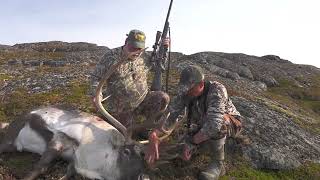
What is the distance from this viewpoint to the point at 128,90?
12.5 meters

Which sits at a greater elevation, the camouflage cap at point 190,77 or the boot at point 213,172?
the camouflage cap at point 190,77

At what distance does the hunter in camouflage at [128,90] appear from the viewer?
12258 mm

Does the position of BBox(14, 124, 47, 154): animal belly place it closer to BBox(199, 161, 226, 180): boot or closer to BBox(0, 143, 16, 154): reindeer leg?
BBox(0, 143, 16, 154): reindeer leg

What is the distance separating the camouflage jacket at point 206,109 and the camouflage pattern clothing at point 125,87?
1.33 metres

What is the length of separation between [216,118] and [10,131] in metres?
4.93

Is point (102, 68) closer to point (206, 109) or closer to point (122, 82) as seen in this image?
point (122, 82)

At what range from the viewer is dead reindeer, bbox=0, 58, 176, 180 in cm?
1033

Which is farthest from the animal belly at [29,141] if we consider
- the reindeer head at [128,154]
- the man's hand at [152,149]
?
the man's hand at [152,149]

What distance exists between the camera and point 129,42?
1166 cm

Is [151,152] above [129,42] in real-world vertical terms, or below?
below

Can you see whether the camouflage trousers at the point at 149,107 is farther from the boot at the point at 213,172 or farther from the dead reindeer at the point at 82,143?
the boot at the point at 213,172

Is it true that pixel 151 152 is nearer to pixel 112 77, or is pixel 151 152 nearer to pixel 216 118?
pixel 216 118

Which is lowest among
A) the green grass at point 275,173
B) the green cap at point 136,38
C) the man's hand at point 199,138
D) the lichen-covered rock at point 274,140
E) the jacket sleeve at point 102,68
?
the green grass at point 275,173

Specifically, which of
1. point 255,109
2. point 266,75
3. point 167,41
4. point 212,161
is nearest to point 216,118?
point 212,161
